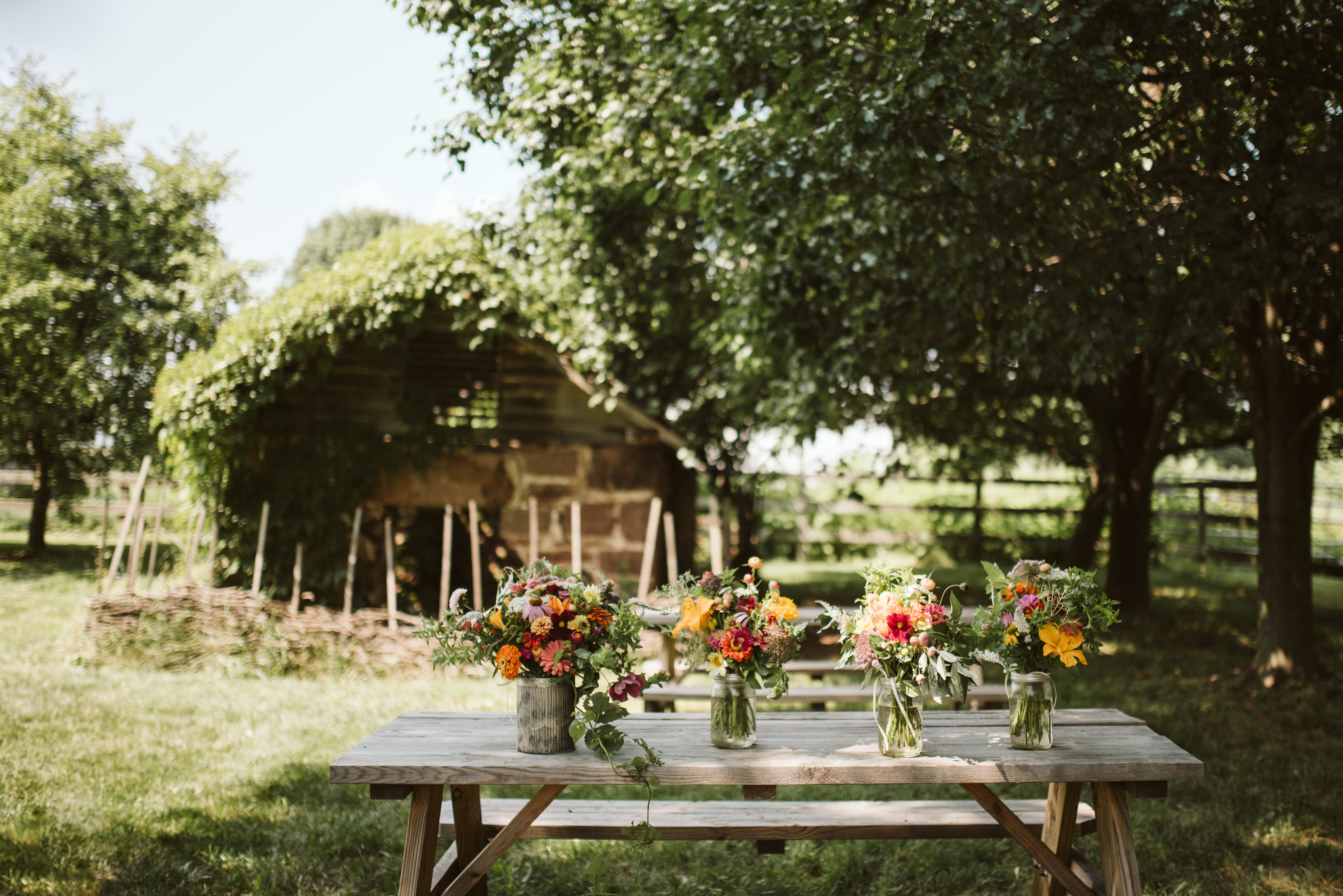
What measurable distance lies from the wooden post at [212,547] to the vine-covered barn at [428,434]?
3.9 inches

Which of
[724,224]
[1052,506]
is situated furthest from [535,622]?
[1052,506]

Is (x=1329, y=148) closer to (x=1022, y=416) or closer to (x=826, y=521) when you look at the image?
(x=1022, y=416)

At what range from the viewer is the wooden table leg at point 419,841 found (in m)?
2.60

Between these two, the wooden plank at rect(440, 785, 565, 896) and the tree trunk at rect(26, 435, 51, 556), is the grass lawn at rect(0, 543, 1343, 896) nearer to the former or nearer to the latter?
the wooden plank at rect(440, 785, 565, 896)

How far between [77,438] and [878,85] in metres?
12.6

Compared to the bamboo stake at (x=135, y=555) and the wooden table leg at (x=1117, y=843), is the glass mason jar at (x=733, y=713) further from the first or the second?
the bamboo stake at (x=135, y=555)

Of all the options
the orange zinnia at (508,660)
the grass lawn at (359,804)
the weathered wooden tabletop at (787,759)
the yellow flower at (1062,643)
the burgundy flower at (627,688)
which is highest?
the yellow flower at (1062,643)

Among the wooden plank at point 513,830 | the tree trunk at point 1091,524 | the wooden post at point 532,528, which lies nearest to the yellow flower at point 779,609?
the wooden plank at point 513,830

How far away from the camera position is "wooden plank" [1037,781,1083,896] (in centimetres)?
297

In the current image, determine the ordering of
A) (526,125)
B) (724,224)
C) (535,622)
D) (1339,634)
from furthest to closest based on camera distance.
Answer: (1339,634)
(526,125)
(724,224)
(535,622)

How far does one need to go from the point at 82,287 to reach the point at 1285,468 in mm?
13671

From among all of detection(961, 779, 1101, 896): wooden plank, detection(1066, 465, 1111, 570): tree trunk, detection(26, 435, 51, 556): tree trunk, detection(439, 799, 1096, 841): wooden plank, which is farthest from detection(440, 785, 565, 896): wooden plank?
detection(26, 435, 51, 556): tree trunk

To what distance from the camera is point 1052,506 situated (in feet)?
51.5

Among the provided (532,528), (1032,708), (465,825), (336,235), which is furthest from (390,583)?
(336,235)
